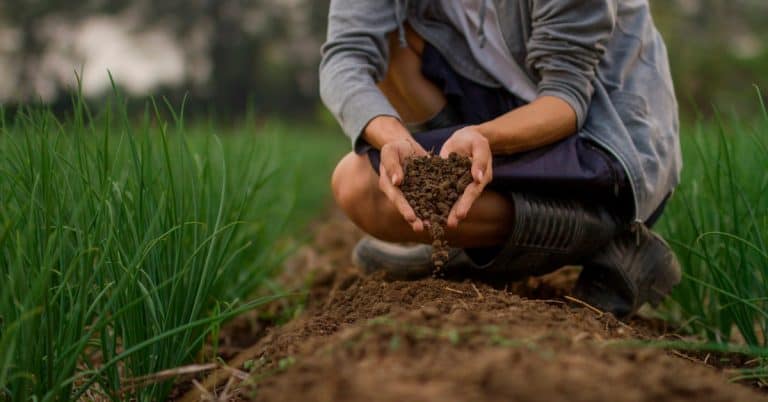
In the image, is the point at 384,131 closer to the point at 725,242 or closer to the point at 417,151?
the point at 417,151

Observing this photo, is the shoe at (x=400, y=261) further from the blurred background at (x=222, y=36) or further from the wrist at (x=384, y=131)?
the blurred background at (x=222, y=36)

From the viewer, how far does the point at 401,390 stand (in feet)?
2.67

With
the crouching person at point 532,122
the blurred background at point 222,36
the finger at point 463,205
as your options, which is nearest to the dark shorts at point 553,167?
the crouching person at point 532,122

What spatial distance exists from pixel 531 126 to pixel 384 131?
1.12 ft

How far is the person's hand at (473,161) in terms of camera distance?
5.09ft

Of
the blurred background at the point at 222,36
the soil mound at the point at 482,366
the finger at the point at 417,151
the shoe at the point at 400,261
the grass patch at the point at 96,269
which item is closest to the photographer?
the soil mound at the point at 482,366

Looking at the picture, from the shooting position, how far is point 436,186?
1556 millimetres

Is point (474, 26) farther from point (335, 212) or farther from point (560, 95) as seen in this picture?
point (335, 212)

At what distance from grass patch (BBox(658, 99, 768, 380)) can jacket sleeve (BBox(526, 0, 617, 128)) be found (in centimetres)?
30

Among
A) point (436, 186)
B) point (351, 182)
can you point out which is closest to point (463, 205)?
point (436, 186)

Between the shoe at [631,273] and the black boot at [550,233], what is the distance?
0.19 ft

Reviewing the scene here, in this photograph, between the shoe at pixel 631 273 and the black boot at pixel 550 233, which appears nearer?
the black boot at pixel 550 233

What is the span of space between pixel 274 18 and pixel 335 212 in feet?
60.7

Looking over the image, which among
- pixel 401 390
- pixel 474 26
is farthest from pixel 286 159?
pixel 401 390
